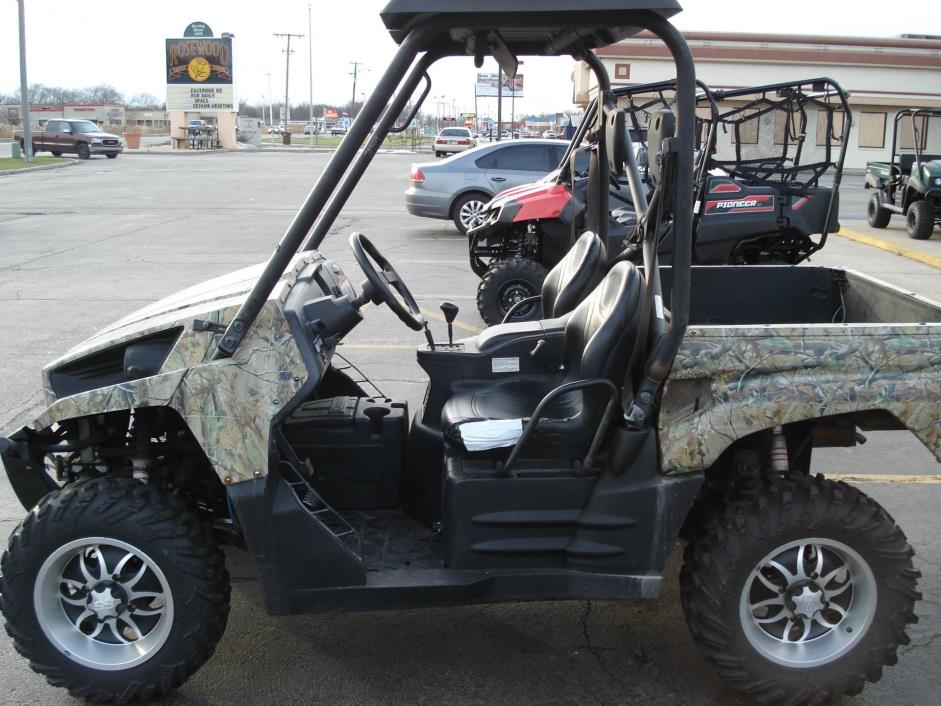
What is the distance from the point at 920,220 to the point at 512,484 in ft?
47.8

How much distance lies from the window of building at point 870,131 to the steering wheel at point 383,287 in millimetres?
45437

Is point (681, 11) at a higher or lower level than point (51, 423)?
higher

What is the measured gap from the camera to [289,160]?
1698 inches

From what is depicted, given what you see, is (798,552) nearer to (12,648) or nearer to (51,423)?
(51,423)

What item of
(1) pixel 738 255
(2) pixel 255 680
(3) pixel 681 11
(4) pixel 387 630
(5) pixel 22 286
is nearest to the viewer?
(3) pixel 681 11

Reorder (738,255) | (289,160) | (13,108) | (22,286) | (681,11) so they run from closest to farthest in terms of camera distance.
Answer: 1. (681,11)
2. (738,255)
3. (22,286)
4. (289,160)
5. (13,108)

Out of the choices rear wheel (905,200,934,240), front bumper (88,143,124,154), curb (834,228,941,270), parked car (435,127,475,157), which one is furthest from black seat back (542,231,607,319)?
parked car (435,127,475,157)

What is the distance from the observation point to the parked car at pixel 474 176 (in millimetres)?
15312

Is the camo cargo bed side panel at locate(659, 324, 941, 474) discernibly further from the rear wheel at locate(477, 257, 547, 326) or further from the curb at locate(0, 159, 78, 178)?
the curb at locate(0, 159, 78, 178)

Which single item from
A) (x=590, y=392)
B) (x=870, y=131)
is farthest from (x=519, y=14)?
(x=870, y=131)

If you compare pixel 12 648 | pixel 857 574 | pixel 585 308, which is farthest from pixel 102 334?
pixel 857 574

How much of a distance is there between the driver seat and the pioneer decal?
5997 mm

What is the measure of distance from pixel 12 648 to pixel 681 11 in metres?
3.26

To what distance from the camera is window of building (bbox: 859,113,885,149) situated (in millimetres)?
43969
